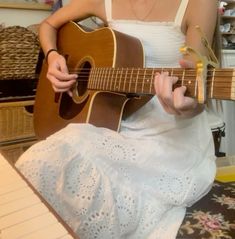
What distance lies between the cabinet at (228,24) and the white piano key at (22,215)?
1.94 metres

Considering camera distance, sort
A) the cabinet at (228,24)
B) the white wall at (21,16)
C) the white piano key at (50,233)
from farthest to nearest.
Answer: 1. the cabinet at (228,24)
2. the white wall at (21,16)
3. the white piano key at (50,233)

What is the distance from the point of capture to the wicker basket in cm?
138

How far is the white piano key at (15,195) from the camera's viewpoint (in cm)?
41

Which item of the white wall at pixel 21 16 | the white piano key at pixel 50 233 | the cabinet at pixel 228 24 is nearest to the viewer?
the white piano key at pixel 50 233

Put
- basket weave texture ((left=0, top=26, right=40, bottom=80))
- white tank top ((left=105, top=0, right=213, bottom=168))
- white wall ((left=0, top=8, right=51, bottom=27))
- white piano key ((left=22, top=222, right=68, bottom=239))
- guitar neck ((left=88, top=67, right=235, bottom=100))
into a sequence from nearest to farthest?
white piano key ((left=22, top=222, right=68, bottom=239)) → guitar neck ((left=88, top=67, right=235, bottom=100)) → white tank top ((left=105, top=0, right=213, bottom=168)) → basket weave texture ((left=0, top=26, right=40, bottom=80)) → white wall ((left=0, top=8, right=51, bottom=27))

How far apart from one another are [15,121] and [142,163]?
0.90 m

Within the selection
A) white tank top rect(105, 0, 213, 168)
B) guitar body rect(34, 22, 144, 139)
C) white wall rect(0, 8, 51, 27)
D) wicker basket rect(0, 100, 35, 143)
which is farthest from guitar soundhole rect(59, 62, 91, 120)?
white wall rect(0, 8, 51, 27)

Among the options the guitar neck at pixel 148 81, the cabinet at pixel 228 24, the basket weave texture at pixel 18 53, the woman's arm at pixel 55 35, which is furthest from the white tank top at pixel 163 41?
the cabinet at pixel 228 24

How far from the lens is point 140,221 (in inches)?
24.1

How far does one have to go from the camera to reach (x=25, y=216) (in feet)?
1.23

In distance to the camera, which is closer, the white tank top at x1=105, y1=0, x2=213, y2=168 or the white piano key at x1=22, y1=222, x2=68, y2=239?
the white piano key at x1=22, y1=222, x2=68, y2=239

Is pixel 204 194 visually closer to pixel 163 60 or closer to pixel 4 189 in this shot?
pixel 163 60

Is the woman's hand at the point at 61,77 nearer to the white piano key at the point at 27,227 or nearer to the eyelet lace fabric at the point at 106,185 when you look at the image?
the eyelet lace fabric at the point at 106,185

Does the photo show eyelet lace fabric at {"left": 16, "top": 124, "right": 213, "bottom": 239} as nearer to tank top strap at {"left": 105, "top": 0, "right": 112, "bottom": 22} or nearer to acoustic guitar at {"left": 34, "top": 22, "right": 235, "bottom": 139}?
acoustic guitar at {"left": 34, "top": 22, "right": 235, "bottom": 139}
